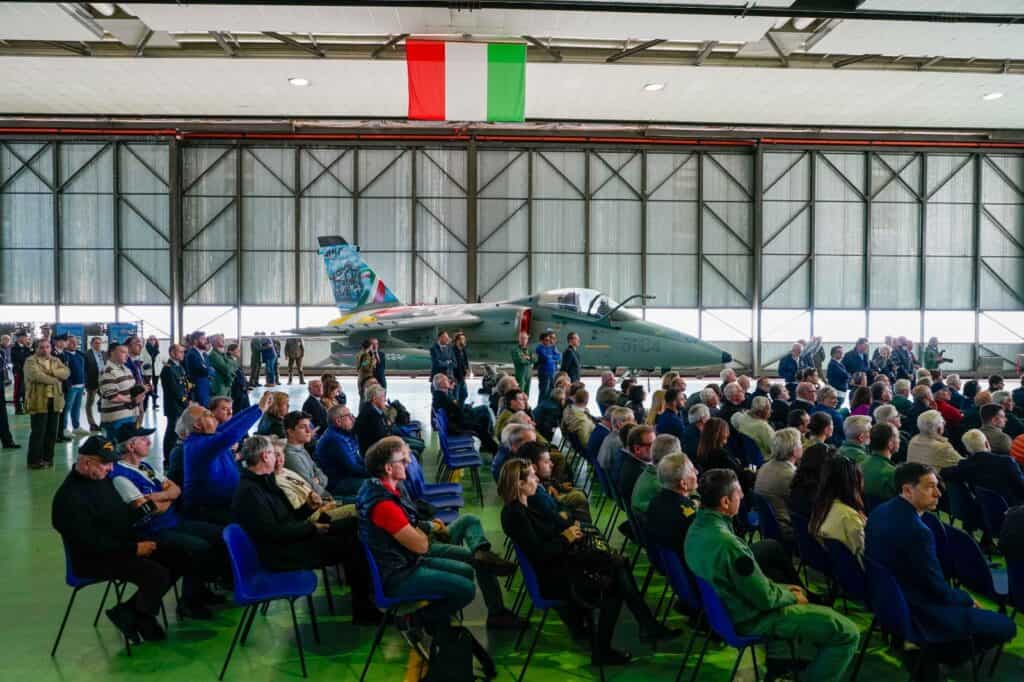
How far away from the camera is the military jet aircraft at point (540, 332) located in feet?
54.3

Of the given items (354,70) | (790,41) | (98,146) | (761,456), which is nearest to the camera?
(761,456)

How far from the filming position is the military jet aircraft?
16.5 meters

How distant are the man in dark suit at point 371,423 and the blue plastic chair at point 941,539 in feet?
15.0

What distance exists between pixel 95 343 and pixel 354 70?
9.09m

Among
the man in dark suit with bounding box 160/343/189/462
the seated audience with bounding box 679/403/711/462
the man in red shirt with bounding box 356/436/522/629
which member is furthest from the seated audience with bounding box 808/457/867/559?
the man in dark suit with bounding box 160/343/189/462

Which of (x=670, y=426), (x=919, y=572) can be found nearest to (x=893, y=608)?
(x=919, y=572)

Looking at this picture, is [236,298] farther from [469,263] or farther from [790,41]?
[790,41]

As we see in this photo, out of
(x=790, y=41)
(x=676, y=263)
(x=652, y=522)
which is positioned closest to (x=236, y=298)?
(x=676, y=263)

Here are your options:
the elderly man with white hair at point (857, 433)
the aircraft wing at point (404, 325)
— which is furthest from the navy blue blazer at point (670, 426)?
the aircraft wing at point (404, 325)

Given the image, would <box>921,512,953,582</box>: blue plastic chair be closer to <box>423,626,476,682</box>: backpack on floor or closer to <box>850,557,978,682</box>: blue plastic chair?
<box>850,557,978,682</box>: blue plastic chair

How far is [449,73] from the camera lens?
1340cm

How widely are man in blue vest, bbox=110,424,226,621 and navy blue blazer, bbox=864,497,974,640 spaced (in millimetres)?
3977

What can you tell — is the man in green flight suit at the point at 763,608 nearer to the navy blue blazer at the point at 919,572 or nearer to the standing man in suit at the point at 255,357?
the navy blue blazer at the point at 919,572

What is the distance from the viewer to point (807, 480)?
494 centimetres
